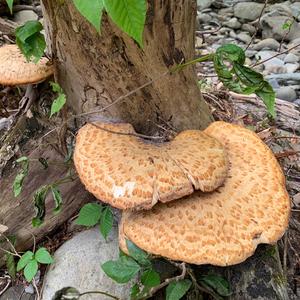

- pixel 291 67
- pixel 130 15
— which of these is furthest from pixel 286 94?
pixel 130 15

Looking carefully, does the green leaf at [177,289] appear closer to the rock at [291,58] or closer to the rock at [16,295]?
the rock at [16,295]

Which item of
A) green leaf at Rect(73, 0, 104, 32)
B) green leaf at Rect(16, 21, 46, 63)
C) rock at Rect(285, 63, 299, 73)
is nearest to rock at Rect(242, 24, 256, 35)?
rock at Rect(285, 63, 299, 73)

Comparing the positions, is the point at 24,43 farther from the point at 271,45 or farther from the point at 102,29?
the point at 271,45

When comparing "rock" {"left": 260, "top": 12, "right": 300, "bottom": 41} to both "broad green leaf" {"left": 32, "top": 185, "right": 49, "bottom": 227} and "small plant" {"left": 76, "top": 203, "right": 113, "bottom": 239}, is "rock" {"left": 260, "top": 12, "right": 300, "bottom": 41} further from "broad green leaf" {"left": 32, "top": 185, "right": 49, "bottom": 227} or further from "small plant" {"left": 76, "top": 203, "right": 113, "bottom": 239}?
"broad green leaf" {"left": 32, "top": 185, "right": 49, "bottom": 227}

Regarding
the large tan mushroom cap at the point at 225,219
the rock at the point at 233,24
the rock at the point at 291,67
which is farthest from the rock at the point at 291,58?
the large tan mushroom cap at the point at 225,219

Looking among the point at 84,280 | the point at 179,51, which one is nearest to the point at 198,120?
the point at 179,51
